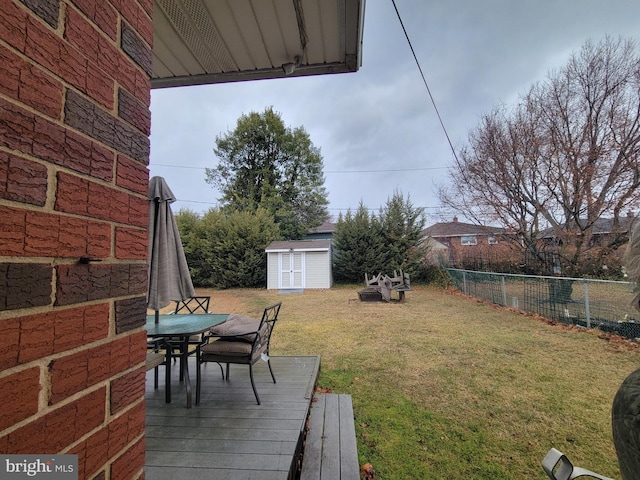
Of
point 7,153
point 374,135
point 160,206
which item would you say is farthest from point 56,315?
point 374,135

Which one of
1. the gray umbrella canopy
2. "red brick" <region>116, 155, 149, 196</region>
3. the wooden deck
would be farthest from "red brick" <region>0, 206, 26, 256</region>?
the gray umbrella canopy

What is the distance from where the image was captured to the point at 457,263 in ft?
47.2

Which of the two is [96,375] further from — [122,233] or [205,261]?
[205,261]

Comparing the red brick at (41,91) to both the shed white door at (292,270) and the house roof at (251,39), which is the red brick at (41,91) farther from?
the shed white door at (292,270)

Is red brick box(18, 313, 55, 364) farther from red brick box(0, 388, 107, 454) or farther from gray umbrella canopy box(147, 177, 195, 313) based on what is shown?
gray umbrella canopy box(147, 177, 195, 313)

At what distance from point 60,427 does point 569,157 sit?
37.9 ft

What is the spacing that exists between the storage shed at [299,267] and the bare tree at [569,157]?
7257 mm

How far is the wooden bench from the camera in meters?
1.96

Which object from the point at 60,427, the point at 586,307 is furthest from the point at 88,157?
the point at 586,307

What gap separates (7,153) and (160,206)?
2.28 metres

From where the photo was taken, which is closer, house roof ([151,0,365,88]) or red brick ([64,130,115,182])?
red brick ([64,130,115,182])

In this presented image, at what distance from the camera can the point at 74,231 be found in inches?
21.6

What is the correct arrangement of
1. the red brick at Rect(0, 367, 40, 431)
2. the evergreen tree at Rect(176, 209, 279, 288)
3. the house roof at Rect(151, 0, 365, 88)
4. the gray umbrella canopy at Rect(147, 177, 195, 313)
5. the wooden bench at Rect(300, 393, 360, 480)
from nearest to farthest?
the red brick at Rect(0, 367, 40, 431) → the house roof at Rect(151, 0, 365, 88) → the wooden bench at Rect(300, 393, 360, 480) → the gray umbrella canopy at Rect(147, 177, 195, 313) → the evergreen tree at Rect(176, 209, 279, 288)

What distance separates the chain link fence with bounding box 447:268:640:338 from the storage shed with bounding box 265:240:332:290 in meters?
7.55
